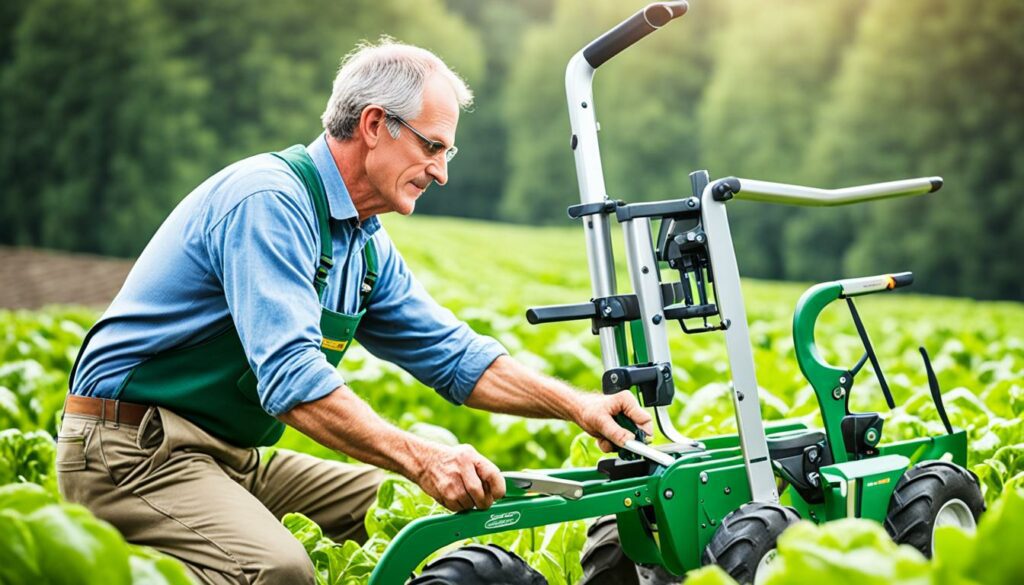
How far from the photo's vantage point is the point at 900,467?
3.30 meters

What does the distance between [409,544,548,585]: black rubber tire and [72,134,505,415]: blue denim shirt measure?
50 cm

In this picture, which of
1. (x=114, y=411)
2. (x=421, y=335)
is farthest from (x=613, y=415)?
(x=114, y=411)

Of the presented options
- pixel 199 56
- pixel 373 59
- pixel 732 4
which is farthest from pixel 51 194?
pixel 373 59

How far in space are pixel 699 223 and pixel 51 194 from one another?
3017 cm

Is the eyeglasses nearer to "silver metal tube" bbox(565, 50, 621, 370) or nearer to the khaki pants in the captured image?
"silver metal tube" bbox(565, 50, 621, 370)

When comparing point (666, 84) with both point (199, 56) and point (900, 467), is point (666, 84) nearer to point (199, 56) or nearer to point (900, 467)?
point (199, 56)

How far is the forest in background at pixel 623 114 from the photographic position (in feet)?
94.9

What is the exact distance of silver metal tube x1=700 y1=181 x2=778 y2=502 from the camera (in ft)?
10.4

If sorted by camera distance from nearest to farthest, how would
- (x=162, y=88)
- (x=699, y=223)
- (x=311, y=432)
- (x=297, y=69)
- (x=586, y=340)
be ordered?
(x=311, y=432), (x=699, y=223), (x=586, y=340), (x=162, y=88), (x=297, y=69)

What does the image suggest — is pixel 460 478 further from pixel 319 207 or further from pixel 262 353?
pixel 319 207

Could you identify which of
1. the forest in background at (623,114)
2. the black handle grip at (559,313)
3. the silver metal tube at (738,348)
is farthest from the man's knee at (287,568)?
the forest in background at (623,114)

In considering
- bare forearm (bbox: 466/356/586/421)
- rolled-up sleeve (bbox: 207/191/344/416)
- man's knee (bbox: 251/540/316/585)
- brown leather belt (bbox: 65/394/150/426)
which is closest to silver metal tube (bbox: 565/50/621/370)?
bare forearm (bbox: 466/356/586/421)

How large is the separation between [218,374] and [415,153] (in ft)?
2.66

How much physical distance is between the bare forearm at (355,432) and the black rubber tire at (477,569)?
0.22 metres
